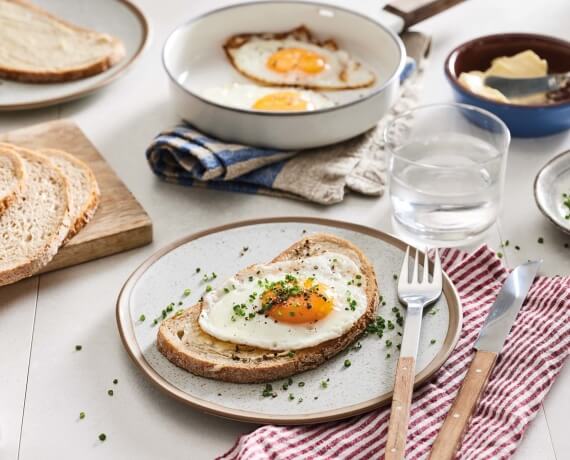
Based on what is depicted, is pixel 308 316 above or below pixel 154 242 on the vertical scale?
above

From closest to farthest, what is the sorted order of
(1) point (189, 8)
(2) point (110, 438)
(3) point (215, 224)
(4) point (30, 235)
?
(2) point (110, 438) < (4) point (30, 235) < (3) point (215, 224) < (1) point (189, 8)

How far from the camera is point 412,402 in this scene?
181 cm

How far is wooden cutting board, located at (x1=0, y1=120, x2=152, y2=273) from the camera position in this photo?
227cm

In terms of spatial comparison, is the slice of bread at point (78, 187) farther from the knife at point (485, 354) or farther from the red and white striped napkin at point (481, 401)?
the knife at point (485, 354)

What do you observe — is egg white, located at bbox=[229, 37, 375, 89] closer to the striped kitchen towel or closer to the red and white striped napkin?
the striped kitchen towel

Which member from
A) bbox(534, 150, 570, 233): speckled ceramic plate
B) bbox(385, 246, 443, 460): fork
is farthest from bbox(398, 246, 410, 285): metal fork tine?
bbox(534, 150, 570, 233): speckled ceramic plate

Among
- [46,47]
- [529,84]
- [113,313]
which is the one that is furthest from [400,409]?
[46,47]

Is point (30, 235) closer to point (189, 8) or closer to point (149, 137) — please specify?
point (149, 137)

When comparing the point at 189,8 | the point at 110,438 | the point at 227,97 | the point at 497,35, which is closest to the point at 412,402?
the point at 110,438

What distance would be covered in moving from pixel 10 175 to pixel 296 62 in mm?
1049

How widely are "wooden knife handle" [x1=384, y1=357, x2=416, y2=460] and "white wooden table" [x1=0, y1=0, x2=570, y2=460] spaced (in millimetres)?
262

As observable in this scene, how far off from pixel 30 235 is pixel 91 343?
0.38 m

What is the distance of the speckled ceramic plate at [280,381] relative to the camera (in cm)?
177

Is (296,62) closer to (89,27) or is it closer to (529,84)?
(529,84)
